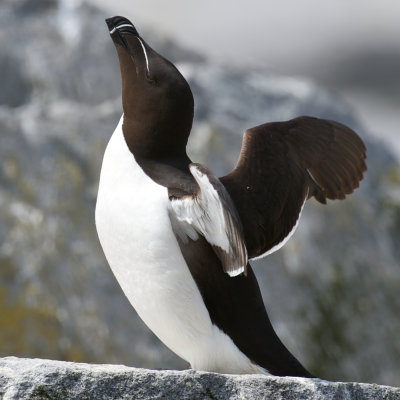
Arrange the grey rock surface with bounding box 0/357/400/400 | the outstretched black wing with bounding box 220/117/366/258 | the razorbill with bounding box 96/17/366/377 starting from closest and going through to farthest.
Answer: the grey rock surface with bounding box 0/357/400/400 < the razorbill with bounding box 96/17/366/377 < the outstretched black wing with bounding box 220/117/366/258

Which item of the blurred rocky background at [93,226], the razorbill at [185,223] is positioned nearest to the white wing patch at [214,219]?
the razorbill at [185,223]

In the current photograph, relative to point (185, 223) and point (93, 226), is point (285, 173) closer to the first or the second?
point (185, 223)

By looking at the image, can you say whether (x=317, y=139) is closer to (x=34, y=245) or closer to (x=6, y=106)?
(x=34, y=245)

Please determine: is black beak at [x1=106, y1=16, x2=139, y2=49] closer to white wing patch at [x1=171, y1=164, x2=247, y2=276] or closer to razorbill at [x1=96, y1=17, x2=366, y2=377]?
razorbill at [x1=96, y1=17, x2=366, y2=377]

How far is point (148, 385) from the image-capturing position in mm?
3105

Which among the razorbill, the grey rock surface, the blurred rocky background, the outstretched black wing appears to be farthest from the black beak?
the blurred rocky background

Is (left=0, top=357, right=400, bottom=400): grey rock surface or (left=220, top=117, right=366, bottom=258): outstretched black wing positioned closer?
(left=0, top=357, right=400, bottom=400): grey rock surface

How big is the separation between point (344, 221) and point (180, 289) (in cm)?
497

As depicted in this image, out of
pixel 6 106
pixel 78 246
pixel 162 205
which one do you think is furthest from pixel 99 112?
pixel 162 205

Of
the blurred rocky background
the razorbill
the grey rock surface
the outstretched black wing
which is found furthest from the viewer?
the blurred rocky background

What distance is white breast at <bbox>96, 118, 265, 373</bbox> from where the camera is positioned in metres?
3.45

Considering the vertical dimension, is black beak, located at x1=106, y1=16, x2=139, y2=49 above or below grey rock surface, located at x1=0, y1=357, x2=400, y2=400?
above

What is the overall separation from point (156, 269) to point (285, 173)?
0.86 metres

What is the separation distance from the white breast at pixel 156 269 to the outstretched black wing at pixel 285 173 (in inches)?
15.6
